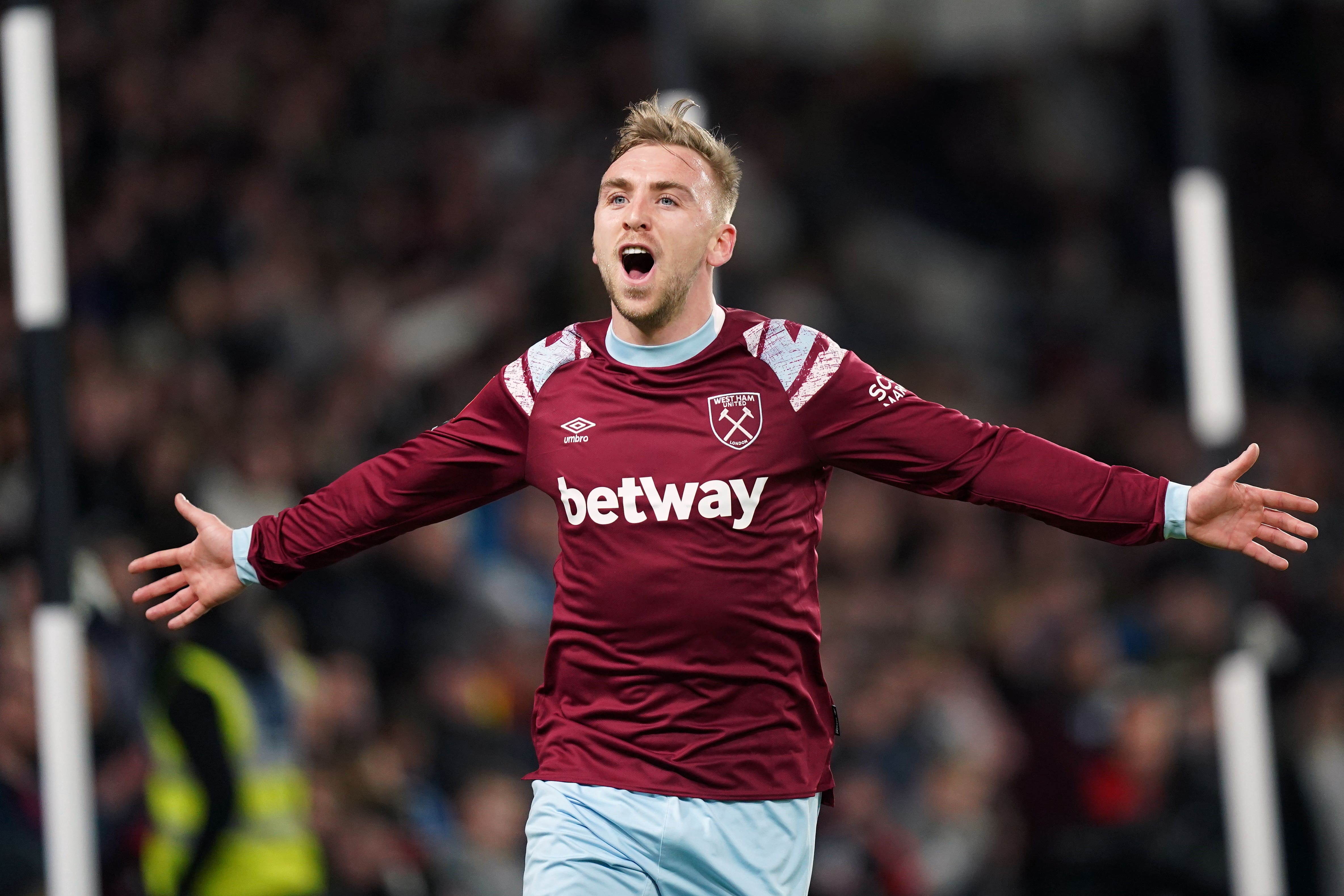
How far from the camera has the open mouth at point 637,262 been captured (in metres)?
3.36

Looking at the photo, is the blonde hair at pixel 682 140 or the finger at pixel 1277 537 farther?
the blonde hair at pixel 682 140

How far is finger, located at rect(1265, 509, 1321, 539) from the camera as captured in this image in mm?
3176

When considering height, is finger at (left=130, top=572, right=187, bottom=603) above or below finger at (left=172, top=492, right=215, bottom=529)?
below

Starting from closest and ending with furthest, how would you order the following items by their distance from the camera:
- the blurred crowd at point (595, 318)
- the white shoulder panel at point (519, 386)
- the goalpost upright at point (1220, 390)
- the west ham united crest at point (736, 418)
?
the west ham united crest at point (736, 418) < the white shoulder panel at point (519, 386) < the goalpost upright at point (1220, 390) < the blurred crowd at point (595, 318)

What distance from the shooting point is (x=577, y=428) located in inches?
133

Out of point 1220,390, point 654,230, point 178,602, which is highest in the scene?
point 1220,390

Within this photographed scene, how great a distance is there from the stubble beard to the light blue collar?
0.14 feet

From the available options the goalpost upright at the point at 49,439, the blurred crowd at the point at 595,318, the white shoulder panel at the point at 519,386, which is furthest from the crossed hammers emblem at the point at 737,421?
the blurred crowd at the point at 595,318

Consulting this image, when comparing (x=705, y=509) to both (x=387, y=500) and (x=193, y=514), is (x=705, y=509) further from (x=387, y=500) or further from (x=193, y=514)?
(x=193, y=514)

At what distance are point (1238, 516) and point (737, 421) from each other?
0.95 m

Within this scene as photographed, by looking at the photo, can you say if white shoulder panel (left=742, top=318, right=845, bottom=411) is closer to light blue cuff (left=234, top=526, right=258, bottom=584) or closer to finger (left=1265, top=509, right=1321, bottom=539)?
finger (left=1265, top=509, right=1321, bottom=539)

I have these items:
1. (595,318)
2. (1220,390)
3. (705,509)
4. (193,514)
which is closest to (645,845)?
(705,509)

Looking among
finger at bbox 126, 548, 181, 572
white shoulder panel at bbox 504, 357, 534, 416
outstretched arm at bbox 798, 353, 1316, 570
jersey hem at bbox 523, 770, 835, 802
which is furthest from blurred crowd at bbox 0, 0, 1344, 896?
outstretched arm at bbox 798, 353, 1316, 570

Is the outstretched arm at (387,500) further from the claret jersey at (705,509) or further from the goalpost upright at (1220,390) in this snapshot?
the goalpost upright at (1220,390)
